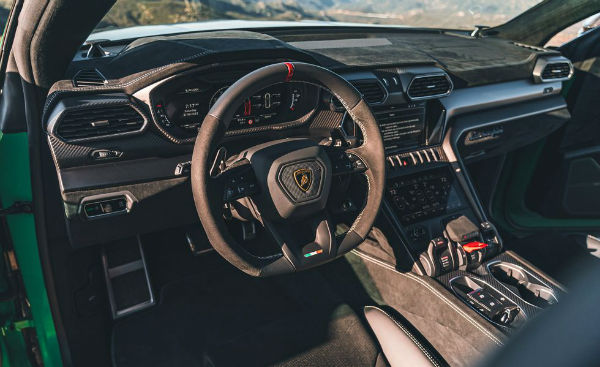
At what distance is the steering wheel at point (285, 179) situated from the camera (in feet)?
5.28

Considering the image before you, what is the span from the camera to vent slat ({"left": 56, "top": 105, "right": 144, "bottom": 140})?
5.84 feet

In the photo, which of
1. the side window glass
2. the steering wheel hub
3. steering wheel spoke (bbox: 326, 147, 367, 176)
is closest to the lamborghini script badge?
the steering wheel hub

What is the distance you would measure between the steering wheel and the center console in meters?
0.66

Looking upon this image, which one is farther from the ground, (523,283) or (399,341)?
(523,283)

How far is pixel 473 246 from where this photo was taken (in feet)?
8.53

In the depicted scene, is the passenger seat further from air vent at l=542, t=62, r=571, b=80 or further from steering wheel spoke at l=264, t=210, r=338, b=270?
air vent at l=542, t=62, r=571, b=80

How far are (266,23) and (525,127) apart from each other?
2.22 m

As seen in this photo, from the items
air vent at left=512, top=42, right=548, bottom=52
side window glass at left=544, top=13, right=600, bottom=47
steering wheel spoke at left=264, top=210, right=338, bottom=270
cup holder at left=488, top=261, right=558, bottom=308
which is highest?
side window glass at left=544, top=13, right=600, bottom=47

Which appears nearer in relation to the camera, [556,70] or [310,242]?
[310,242]

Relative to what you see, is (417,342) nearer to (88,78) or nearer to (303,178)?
(303,178)

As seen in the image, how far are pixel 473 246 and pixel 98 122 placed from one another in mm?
2155

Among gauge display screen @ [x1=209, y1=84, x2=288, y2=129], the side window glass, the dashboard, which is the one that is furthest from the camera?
the side window glass

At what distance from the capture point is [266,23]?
3.36 m

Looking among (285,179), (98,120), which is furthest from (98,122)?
(285,179)
